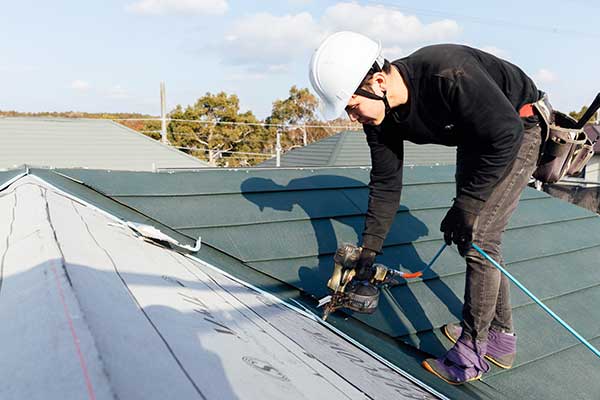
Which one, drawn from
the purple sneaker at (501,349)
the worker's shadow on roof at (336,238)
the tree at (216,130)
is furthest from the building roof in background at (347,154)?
the tree at (216,130)

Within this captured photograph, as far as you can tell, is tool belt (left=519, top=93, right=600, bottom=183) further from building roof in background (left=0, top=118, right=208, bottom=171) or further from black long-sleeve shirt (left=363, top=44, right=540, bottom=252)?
building roof in background (left=0, top=118, right=208, bottom=171)

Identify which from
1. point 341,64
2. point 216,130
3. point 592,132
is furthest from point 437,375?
point 216,130

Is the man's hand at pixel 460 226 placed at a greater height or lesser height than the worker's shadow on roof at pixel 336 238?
greater

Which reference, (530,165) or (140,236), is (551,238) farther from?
(140,236)

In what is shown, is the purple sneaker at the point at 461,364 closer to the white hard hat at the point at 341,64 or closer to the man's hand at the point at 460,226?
the man's hand at the point at 460,226

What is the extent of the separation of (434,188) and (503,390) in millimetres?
1876

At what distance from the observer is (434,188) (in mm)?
3477

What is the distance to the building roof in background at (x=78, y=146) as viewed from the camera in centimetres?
1034

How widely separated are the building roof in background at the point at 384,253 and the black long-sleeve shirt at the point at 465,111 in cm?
42

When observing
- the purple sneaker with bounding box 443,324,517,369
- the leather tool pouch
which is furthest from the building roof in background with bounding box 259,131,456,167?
the purple sneaker with bounding box 443,324,517,369

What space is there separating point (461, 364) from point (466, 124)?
0.95 metres

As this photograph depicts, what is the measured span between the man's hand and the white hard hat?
24.1 inches

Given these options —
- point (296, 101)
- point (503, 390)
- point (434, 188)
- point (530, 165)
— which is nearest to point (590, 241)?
point (434, 188)

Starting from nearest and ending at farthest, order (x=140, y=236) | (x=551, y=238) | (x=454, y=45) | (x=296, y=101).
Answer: (x=454, y=45)
(x=140, y=236)
(x=551, y=238)
(x=296, y=101)
